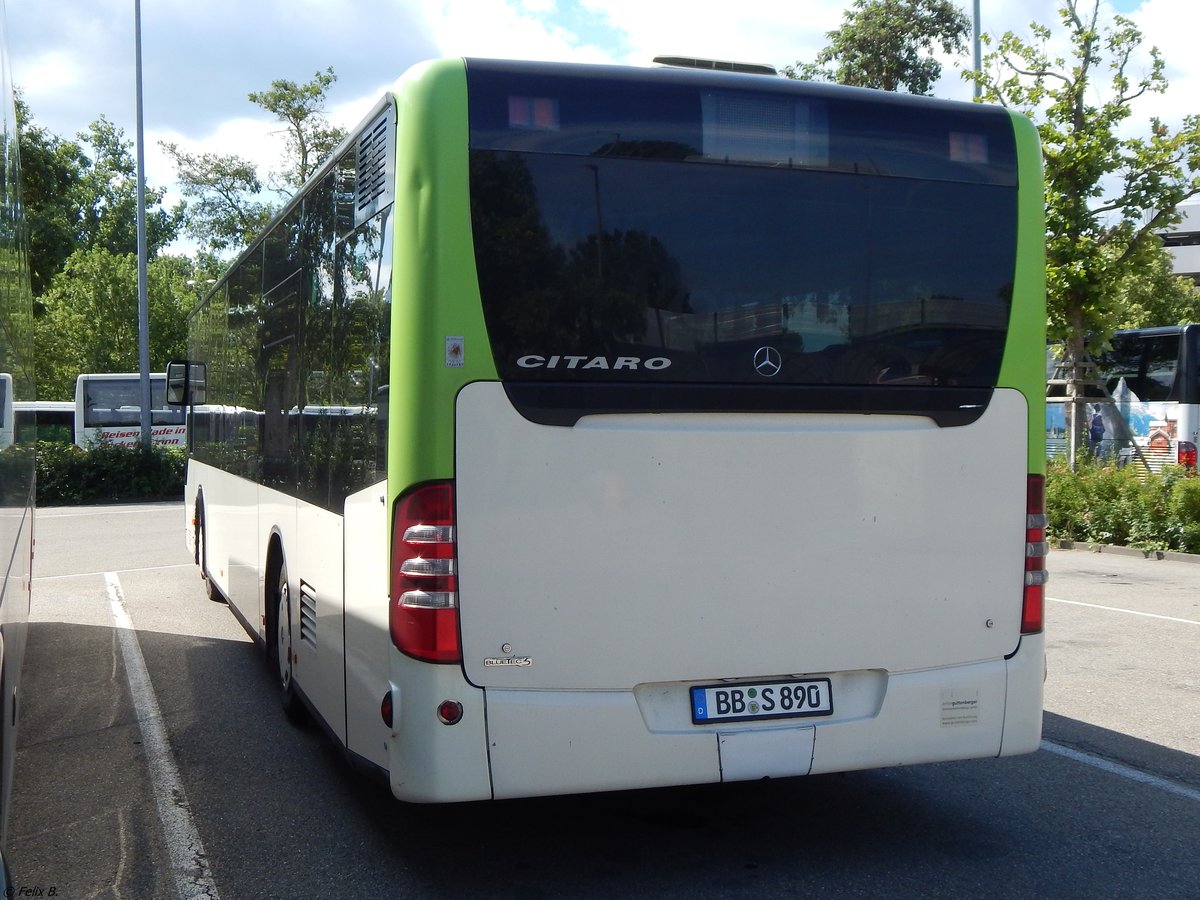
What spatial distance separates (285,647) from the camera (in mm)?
7102

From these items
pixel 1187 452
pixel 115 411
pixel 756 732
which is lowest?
pixel 756 732

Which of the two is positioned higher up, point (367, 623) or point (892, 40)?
point (892, 40)

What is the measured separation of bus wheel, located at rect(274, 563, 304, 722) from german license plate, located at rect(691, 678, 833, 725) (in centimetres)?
298

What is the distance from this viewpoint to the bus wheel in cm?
689

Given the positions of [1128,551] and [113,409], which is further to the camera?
[113,409]

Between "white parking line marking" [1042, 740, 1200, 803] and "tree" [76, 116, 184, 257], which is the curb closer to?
"white parking line marking" [1042, 740, 1200, 803]

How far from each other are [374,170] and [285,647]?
10.6 ft

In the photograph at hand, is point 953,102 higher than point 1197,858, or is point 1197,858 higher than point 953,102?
point 953,102

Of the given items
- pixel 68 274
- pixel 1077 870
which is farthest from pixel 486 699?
pixel 68 274

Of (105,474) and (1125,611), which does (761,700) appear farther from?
(105,474)

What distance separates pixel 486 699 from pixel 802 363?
1.68m

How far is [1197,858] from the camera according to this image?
4.93 m

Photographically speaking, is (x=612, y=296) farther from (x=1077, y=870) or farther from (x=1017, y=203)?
(x=1077, y=870)

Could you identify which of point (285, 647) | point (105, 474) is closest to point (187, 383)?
point (285, 647)
